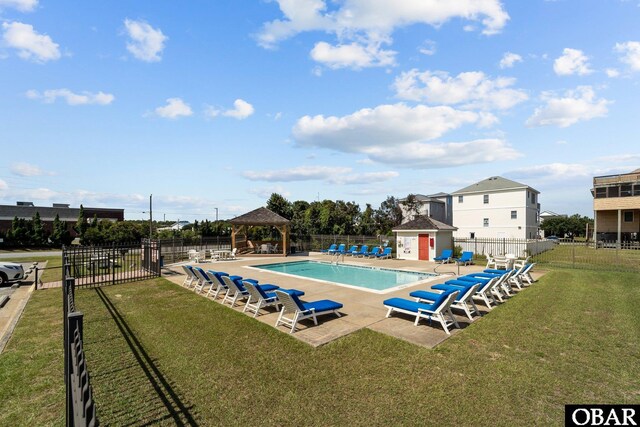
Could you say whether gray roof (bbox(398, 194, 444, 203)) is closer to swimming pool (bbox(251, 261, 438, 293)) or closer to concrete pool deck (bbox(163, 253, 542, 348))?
swimming pool (bbox(251, 261, 438, 293))

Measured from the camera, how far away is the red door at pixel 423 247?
22.5m

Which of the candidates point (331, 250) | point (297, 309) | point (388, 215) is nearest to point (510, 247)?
point (331, 250)

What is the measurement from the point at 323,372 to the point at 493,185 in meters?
36.8

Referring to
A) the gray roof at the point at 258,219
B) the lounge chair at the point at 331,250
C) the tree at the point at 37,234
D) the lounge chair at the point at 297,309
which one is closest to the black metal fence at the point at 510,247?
the lounge chair at the point at 331,250

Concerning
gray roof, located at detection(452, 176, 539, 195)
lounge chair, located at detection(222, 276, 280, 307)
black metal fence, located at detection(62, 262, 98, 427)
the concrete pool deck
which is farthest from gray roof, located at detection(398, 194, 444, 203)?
black metal fence, located at detection(62, 262, 98, 427)

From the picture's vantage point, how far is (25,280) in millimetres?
14898

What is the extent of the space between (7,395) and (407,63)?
15805 mm

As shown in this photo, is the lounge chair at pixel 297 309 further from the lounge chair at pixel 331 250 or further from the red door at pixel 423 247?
the lounge chair at pixel 331 250

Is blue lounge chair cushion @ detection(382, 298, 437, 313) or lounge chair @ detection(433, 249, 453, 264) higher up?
blue lounge chair cushion @ detection(382, 298, 437, 313)

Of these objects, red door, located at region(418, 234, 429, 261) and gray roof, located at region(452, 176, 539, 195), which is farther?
gray roof, located at region(452, 176, 539, 195)

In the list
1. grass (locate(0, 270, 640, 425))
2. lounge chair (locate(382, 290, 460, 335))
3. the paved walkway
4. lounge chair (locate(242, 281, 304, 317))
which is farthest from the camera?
lounge chair (locate(242, 281, 304, 317))

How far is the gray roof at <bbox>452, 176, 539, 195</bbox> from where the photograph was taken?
3374cm

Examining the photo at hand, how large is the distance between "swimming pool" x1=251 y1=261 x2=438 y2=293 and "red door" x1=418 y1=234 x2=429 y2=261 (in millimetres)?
5797

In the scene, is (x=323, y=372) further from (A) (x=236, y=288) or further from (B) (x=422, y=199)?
(B) (x=422, y=199)
